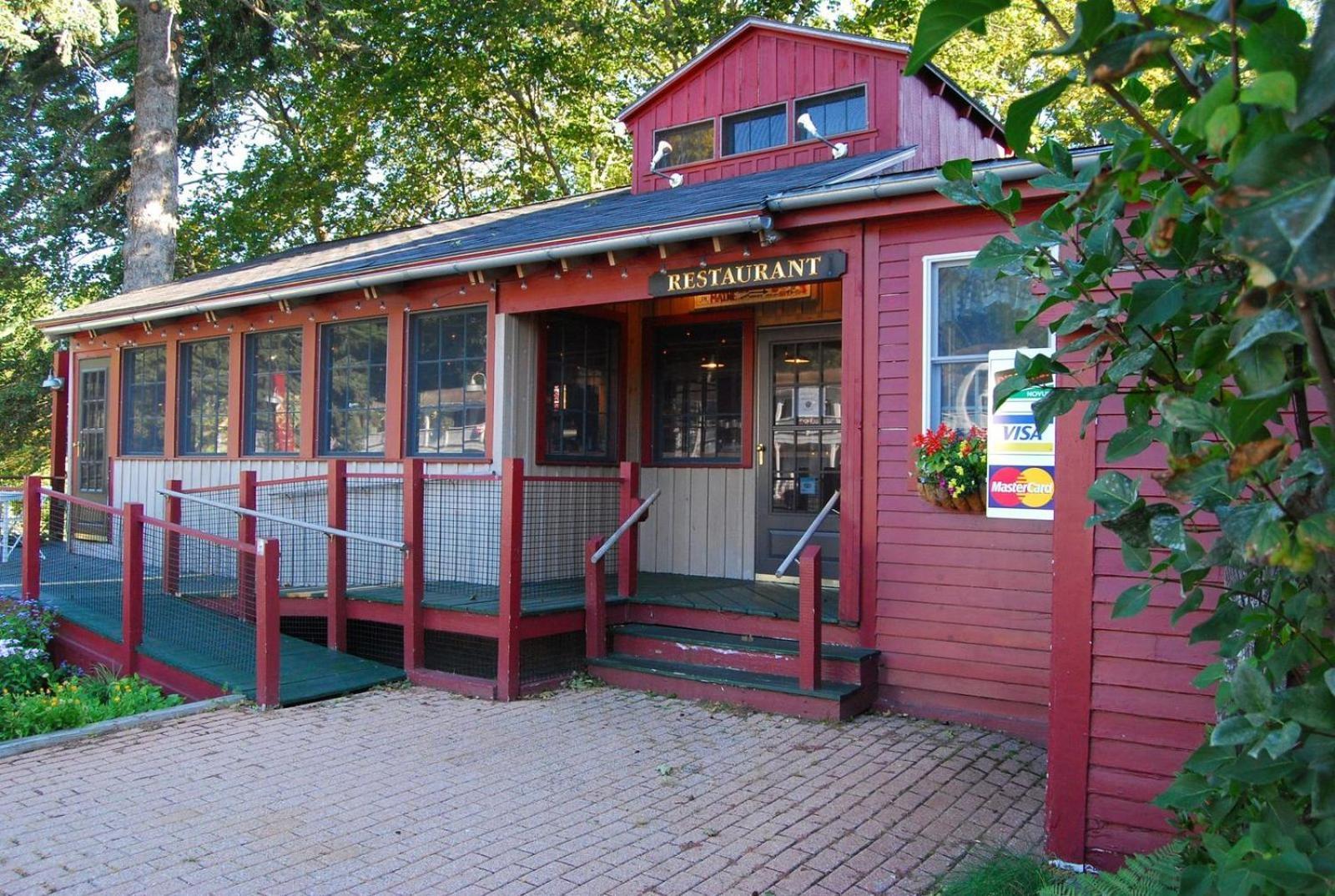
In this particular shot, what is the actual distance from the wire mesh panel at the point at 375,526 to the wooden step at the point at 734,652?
2378 mm

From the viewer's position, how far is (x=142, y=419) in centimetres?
1186

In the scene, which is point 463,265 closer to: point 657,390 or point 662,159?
point 657,390

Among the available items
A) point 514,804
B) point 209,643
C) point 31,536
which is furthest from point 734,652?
point 31,536

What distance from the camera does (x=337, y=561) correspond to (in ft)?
25.0

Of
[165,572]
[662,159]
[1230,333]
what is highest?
[662,159]

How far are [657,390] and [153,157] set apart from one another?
13548 mm

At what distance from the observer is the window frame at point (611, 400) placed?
8.46m

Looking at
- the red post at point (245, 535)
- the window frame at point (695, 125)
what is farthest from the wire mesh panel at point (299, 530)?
the window frame at point (695, 125)

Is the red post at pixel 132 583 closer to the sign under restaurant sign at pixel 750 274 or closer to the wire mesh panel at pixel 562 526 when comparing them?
the wire mesh panel at pixel 562 526

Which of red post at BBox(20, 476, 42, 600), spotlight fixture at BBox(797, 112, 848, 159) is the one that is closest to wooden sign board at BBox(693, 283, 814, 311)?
Answer: spotlight fixture at BBox(797, 112, 848, 159)

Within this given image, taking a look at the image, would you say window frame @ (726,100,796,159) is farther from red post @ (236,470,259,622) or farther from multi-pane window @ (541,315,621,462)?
red post @ (236,470,259,622)

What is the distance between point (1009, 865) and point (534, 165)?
18.6 m

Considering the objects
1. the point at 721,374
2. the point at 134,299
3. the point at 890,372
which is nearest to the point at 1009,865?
the point at 890,372

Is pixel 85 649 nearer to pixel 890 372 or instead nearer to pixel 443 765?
pixel 443 765
